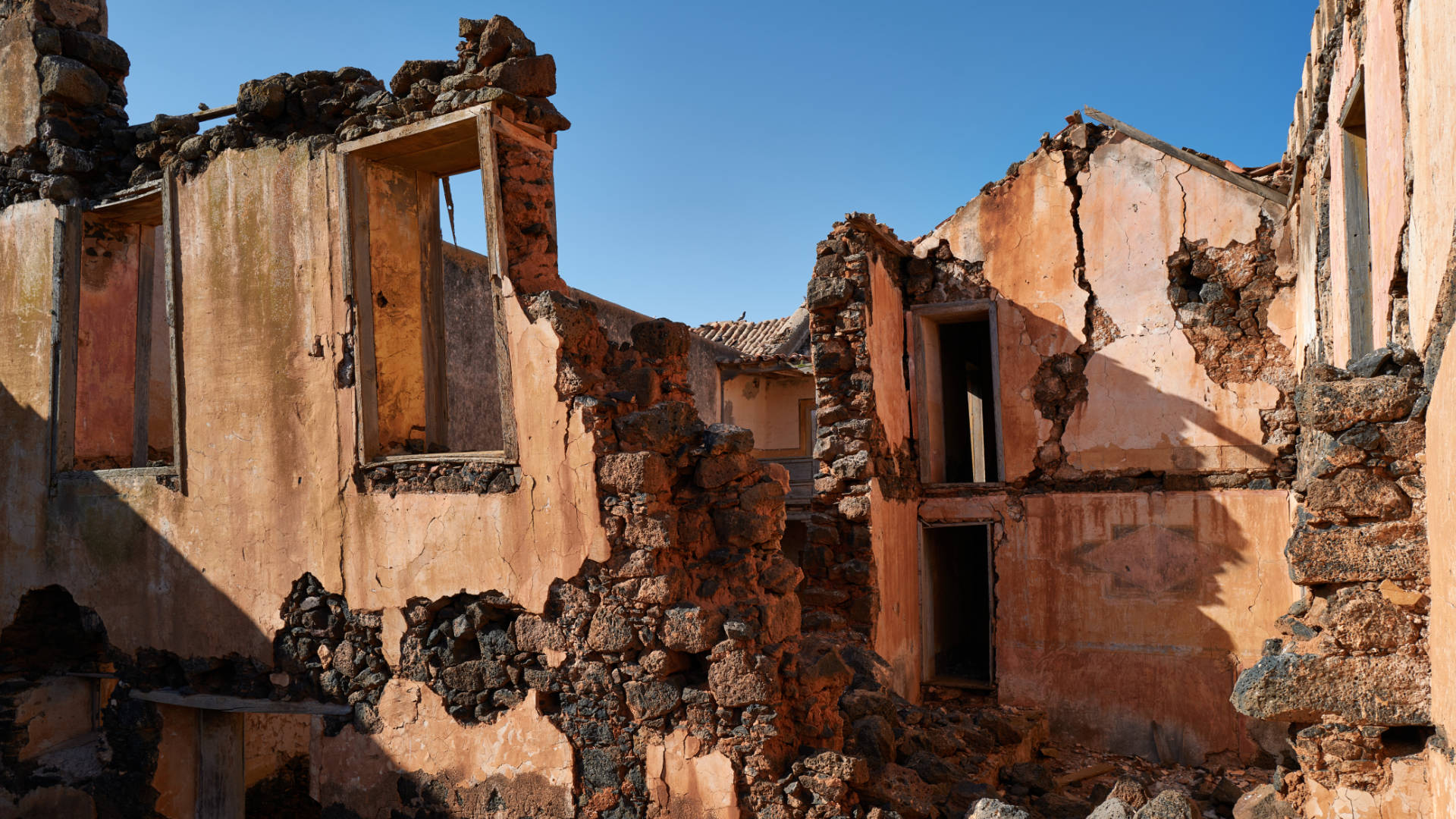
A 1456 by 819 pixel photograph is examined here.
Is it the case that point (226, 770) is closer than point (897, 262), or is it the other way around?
point (226, 770)

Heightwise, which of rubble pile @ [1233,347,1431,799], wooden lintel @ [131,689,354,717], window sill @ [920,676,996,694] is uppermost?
rubble pile @ [1233,347,1431,799]

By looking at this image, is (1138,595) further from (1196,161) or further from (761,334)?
(761,334)

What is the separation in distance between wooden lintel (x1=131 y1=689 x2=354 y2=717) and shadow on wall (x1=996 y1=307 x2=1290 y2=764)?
5329mm

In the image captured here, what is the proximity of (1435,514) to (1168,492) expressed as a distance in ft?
16.6

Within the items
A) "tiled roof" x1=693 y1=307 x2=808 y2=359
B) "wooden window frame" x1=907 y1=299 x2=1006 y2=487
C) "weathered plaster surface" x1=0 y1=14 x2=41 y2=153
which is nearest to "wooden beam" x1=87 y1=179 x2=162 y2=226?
"weathered plaster surface" x1=0 y1=14 x2=41 y2=153

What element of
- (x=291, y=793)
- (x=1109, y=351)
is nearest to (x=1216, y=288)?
(x=1109, y=351)

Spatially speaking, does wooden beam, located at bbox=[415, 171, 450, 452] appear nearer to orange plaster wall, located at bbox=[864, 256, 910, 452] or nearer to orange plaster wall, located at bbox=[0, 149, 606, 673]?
orange plaster wall, located at bbox=[0, 149, 606, 673]

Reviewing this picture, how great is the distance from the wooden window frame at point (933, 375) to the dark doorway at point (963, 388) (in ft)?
5.55

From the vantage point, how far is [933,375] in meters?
9.00

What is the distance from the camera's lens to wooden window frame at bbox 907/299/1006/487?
27.8 feet

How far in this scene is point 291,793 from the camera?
336 inches

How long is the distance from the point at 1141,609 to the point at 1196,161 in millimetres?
3559

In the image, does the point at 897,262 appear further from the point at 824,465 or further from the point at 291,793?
the point at 291,793

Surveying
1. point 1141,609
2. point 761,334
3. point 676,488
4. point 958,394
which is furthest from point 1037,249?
point 761,334
